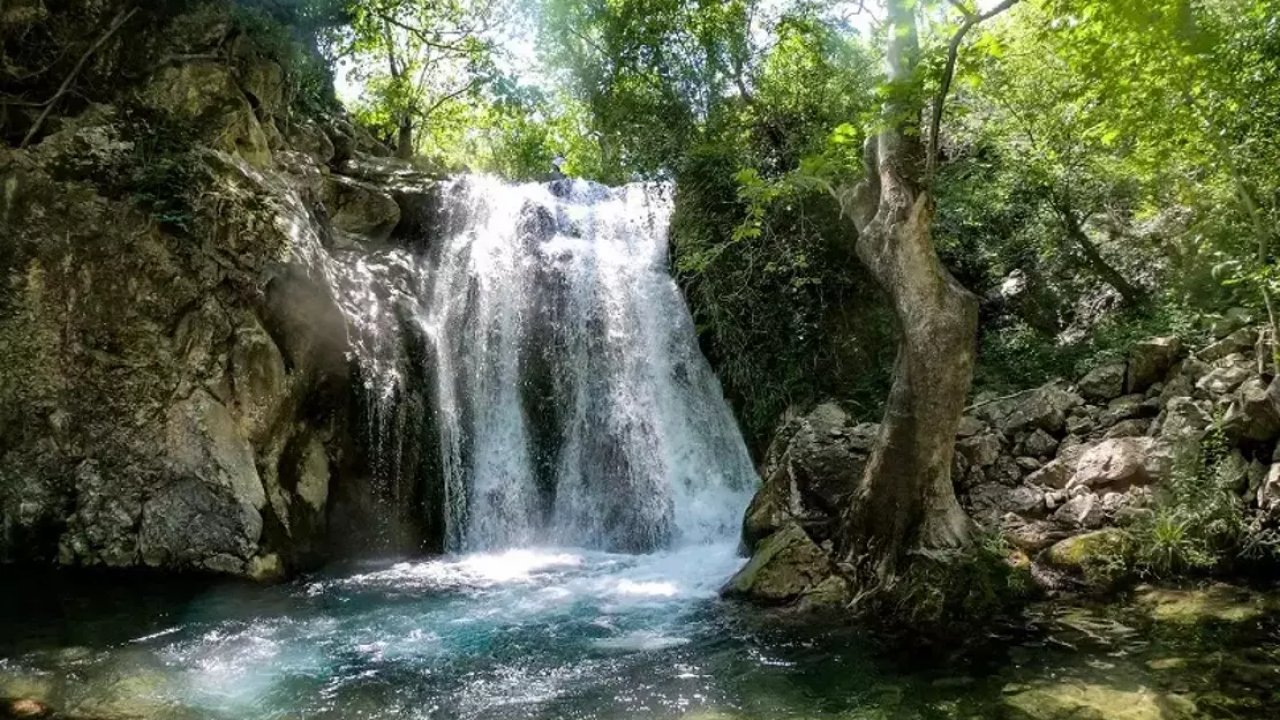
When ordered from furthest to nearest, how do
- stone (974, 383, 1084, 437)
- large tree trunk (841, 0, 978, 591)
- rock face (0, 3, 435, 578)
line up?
rock face (0, 3, 435, 578), stone (974, 383, 1084, 437), large tree trunk (841, 0, 978, 591)

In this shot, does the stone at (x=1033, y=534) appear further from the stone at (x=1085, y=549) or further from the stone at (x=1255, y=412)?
the stone at (x=1255, y=412)

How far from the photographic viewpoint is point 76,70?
10.7 meters

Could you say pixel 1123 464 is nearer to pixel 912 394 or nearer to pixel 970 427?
pixel 970 427

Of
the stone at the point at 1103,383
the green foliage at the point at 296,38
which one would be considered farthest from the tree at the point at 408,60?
the stone at the point at 1103,383

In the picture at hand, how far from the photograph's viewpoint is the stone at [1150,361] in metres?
8.73

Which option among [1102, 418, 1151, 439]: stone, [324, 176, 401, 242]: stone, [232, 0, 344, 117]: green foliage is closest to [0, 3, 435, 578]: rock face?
[232, 0, 344, 117]: green foliage

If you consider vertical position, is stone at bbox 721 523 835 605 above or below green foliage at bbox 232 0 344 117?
below

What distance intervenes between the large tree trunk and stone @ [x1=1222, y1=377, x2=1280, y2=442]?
2.74 m

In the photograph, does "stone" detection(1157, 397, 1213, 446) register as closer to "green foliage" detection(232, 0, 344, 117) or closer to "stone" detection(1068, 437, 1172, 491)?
"stone" detection(1068, 437, 1172, 491)

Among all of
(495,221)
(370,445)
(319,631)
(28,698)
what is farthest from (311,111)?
(28,698)

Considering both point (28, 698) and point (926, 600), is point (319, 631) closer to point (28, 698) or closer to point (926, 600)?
point (28, 698)

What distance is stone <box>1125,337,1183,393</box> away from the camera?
8734mm

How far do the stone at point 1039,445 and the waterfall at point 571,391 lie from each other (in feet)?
12.9

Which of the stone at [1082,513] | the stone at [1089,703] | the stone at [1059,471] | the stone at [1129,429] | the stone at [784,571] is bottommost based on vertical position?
the stone at [1089,703]
